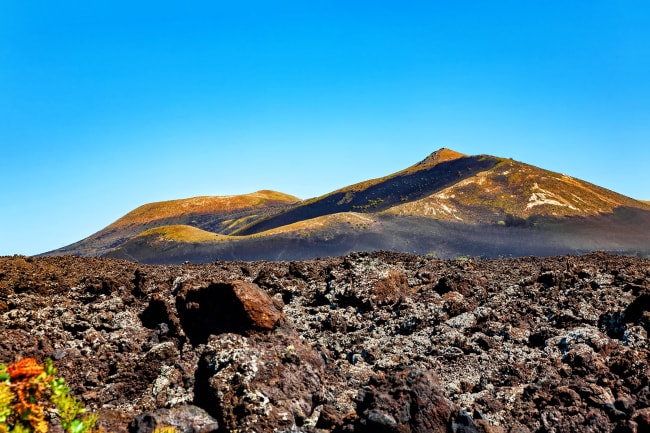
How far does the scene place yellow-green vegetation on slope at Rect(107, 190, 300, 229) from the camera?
9844 centimetres

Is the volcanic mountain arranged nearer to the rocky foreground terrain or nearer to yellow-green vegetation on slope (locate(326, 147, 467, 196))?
yellow-green vegetation on slope (locate(326, 147, 467, 196))

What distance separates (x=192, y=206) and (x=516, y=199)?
230 feet

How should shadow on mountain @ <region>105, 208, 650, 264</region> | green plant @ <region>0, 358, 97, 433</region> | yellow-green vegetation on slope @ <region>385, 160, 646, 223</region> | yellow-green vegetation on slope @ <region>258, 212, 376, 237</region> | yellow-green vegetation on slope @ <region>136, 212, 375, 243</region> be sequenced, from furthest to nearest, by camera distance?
yellow-green vegetation on slope @ <region>385, 160, 646, 223</region>
yellow-green vegetation on slope @ <region>136, 212, 375, 243</region>
yellow-green vegetation on slope @ <region>258, 212, 376, 237</region>
shadow on mountain @ <region>105, 208, 650, 264</region>
green plant @ <region>0, 358, 97, 433</region>

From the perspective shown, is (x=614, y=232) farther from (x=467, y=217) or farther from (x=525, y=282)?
(x=525, y=282)

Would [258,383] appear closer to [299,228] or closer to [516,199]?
[299,228]

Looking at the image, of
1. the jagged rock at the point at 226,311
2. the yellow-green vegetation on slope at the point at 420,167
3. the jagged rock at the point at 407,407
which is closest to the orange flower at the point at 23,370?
the jagged rock at the point at 407,407

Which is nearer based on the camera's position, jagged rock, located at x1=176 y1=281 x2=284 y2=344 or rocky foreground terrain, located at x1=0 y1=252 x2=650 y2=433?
rocky foreground terrain, located at x1=0 y1=252 x2=650 y2=433

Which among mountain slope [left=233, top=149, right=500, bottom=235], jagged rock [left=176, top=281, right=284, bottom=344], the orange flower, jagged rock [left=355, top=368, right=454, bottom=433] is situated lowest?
jagged rock [left=355, top=368, right=454, bottom=433]

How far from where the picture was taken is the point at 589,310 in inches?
422

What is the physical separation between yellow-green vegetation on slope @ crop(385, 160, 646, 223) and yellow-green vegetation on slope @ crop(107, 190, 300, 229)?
55527 mm

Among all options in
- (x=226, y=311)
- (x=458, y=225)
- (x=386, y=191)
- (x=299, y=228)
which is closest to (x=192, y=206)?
(x=386, y=191)

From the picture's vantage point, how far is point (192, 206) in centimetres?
10288

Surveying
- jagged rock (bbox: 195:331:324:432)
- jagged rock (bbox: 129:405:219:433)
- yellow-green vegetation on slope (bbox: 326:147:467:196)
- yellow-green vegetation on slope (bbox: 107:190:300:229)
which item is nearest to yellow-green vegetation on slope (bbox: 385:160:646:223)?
yellow-green vegetation on slope (bbox: 326:147:467:196)

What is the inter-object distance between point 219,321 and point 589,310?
7.88 metres
